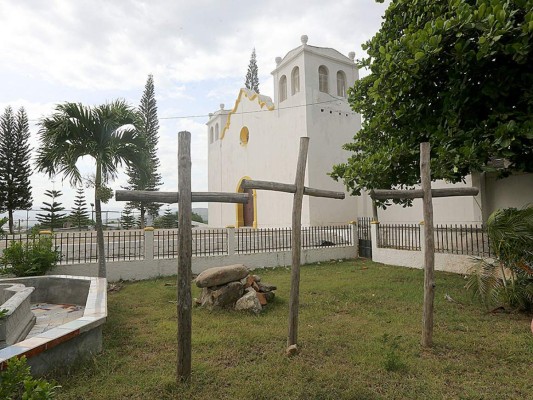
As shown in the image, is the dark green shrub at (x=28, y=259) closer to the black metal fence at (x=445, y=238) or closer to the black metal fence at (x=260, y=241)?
the black metal fence at (x=260, y=241)

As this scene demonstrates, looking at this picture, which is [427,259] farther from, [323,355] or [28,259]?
[28,259]

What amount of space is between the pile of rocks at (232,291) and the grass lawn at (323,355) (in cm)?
20

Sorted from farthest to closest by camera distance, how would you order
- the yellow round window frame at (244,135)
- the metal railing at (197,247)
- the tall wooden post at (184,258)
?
the yellow round window frame at (244,135)
the metal railing at (197,247)
the tall wooden post at (184,258)

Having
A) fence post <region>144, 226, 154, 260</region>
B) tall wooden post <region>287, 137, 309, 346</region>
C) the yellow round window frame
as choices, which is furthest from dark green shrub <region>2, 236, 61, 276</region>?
the yellow round window frame

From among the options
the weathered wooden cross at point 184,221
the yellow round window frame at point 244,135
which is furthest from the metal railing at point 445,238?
the yellow round window frame at point 244,135

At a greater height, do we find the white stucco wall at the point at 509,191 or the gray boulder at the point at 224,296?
the white stucco wall at the point at 509,191

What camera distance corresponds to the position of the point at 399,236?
31.8 ft

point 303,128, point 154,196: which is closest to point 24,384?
point 154,196

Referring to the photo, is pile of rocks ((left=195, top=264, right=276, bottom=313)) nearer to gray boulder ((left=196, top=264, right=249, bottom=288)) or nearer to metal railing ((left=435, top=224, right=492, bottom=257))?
gray boulder ((left=196, top=264, right=249, bottom=288))

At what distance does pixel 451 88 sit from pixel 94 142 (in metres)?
6.58

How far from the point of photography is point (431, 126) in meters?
5.28

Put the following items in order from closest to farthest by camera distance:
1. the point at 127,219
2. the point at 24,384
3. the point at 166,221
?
the point at 24,384, the point at 127,219, the point at 166,221

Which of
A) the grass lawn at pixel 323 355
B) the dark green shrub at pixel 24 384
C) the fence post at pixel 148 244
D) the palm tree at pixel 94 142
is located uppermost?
the palm tree at pixel 94 142

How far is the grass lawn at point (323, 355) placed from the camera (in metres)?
2.67
